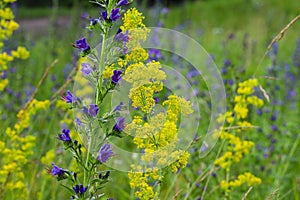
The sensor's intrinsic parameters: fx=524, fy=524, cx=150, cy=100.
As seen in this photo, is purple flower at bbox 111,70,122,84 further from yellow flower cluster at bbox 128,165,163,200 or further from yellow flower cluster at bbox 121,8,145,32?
yellow flower cluster at bbox 128,165,163,200

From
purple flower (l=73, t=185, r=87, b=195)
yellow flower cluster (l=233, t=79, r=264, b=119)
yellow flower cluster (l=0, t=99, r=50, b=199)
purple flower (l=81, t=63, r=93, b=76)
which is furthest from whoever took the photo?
yellow flower cluster (l=0, t=99, r=50, b=199)

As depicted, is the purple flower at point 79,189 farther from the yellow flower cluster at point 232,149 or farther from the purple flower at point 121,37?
the yellow flower cluster at point 232,149

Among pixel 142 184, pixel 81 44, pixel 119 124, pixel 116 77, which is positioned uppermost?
pixel 81 44

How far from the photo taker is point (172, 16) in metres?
16.1

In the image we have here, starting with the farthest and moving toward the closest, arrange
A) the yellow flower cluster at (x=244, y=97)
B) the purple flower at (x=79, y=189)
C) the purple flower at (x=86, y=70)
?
the yellow flower cluster at (x=244, y=97), the purple flower at (x=86, y=70), the purple flower at (x=79, y=189)

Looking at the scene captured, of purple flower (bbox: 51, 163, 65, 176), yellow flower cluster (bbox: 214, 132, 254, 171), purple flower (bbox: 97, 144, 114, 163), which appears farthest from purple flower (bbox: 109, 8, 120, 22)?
yellow flower cluster (bbox: 214, 132, 254, 171)

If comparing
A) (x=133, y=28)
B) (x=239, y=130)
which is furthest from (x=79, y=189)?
(x=239, y=130)

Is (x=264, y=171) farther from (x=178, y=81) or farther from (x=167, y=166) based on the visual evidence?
(x=167, y=166)

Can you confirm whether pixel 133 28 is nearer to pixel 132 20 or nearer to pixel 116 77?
pixel 132 20

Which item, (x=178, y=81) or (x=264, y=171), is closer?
(x=264, y=171)

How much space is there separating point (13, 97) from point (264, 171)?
2652 mm

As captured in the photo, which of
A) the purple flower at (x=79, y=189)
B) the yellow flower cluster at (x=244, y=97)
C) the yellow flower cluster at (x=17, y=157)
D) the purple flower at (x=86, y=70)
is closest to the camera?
the purple flower at (x=79, y=189)

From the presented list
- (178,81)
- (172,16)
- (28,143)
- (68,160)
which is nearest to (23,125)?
(28,143)

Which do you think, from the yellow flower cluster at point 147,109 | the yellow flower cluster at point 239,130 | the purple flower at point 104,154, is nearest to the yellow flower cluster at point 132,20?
the yellow flower cluster at point 147,109
